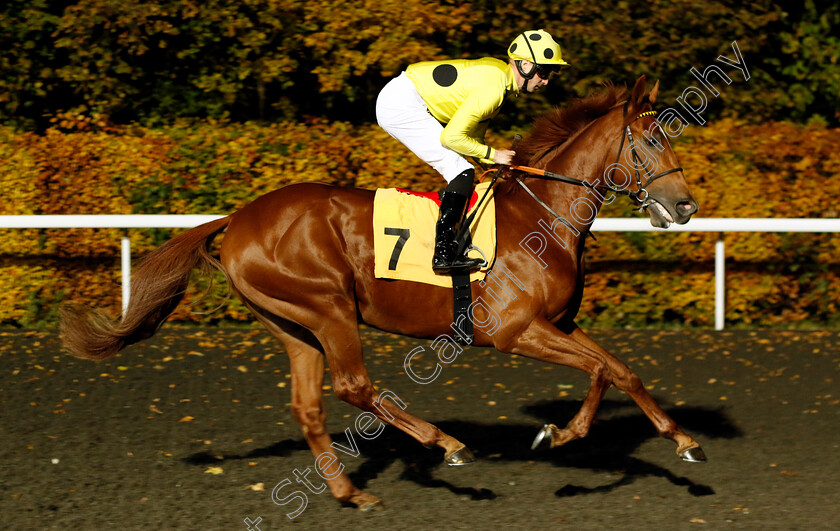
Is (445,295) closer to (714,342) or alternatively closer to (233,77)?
(714,342)

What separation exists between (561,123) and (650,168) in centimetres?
59

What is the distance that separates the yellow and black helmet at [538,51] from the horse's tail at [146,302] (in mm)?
1701

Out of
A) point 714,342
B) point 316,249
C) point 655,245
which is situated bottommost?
point 714,342

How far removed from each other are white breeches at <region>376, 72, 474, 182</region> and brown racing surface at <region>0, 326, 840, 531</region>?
1.65 meters

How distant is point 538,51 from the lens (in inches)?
196

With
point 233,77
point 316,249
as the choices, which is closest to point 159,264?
point 316,249

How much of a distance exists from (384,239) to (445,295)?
0.41 m

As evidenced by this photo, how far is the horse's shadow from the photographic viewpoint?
5234mm

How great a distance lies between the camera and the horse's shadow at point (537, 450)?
5.23m

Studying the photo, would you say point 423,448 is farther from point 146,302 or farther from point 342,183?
point 342,183

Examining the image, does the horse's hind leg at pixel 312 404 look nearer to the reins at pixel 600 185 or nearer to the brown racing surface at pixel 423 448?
the brown racing surface at pixel 423 448

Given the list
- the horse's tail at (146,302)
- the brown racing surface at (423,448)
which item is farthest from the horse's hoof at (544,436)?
the horse's tail at (146,302)

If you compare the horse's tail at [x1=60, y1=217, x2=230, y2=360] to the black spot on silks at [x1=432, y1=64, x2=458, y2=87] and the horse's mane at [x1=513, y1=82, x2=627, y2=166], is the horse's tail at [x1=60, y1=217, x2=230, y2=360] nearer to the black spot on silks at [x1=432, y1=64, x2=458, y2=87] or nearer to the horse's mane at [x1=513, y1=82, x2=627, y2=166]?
the black spot on silks at [x1=432, y1=64, x2=458, y2=87]

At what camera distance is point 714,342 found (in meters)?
8.78
